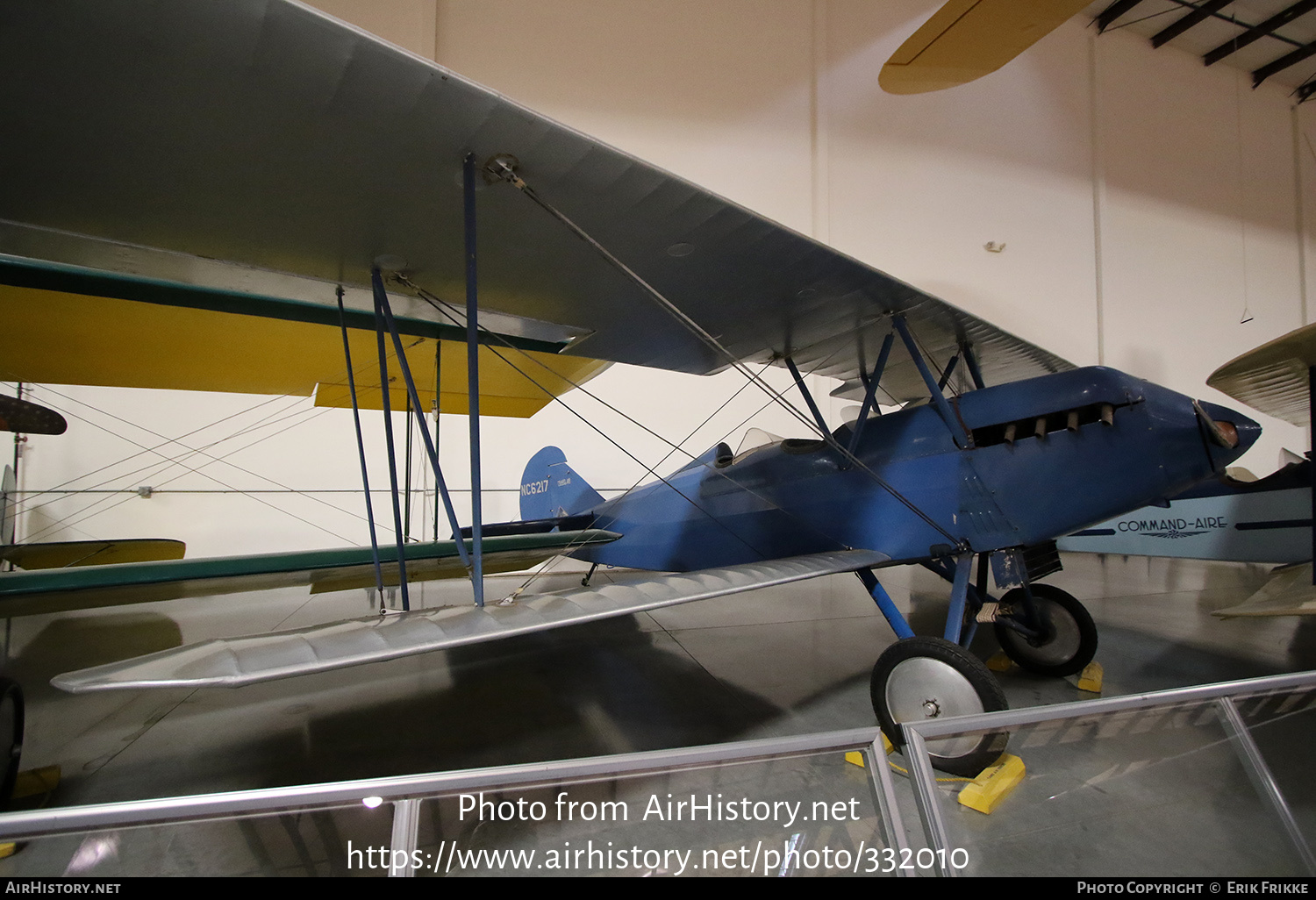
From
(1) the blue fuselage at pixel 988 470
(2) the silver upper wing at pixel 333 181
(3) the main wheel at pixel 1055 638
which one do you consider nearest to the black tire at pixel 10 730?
(2) the silver upper wing at pixel 333 181

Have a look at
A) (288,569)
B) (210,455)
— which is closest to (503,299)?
(288,569)

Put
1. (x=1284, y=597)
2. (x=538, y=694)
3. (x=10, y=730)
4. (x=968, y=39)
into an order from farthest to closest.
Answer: (x=968, y=39)
(x=538, y=694)
(x=1284, y=597)
(x=10, y=730)

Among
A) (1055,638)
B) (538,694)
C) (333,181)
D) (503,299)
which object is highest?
(333,181)

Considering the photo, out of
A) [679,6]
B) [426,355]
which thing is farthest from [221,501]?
[679,6]

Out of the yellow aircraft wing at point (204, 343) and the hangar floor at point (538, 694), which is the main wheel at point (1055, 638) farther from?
the yellow aircraft wing at point (204, 343)

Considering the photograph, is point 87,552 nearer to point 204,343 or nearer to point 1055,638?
point 204,343

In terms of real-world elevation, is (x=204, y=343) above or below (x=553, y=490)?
above

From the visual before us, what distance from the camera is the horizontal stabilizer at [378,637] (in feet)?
3.12

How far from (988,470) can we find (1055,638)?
37.8 inches

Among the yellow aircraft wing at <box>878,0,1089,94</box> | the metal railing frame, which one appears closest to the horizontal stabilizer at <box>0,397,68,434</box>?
the metal railing frame

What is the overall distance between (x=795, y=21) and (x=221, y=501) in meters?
7.93

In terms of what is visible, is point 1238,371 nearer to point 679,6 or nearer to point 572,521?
point 572,521

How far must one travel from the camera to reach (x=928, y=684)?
1.67 m

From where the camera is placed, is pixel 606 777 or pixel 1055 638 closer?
pixel 606 777
